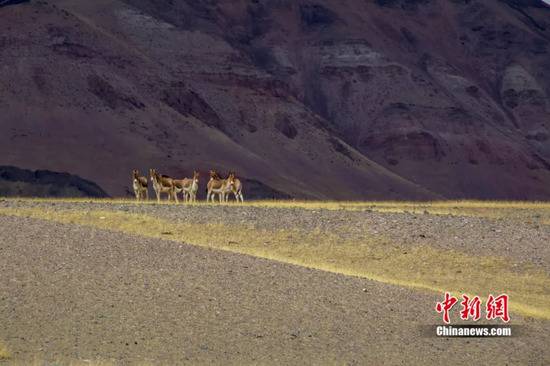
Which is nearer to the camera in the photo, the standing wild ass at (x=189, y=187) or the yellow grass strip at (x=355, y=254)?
the yellow grass strip at (x=355, y=254)

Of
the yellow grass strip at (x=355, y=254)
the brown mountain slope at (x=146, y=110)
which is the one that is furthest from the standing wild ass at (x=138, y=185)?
the brown mountain slope at (x=146, y=110)

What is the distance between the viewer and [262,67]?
15775 cm

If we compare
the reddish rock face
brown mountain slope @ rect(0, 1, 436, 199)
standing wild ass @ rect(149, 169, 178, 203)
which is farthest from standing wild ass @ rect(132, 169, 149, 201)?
the reddish rock face

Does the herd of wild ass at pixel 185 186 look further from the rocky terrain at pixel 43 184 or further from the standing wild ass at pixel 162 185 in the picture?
the rocky terrain at pixel 43 184

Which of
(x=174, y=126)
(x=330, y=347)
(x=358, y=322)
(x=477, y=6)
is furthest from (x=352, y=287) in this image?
(x=477, y=6)

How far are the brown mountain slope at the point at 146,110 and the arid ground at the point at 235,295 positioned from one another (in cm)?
6799

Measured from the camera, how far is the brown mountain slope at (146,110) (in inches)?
4474

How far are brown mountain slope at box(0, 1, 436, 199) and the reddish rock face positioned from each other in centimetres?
19

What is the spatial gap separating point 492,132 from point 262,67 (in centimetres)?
2688

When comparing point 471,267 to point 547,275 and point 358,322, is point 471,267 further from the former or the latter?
point 358,322

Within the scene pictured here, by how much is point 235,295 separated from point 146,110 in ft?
324

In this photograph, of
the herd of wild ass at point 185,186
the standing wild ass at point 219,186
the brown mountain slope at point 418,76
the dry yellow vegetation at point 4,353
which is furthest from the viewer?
the brown mountain slope at point 418,76

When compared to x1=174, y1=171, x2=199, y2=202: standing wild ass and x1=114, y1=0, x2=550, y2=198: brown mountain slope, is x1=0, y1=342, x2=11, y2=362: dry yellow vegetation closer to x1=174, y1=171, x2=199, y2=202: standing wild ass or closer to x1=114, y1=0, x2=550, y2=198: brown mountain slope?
x1=174, y1=171, x2=199, y2=202: standing wild ass

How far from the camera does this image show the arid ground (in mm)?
22016
